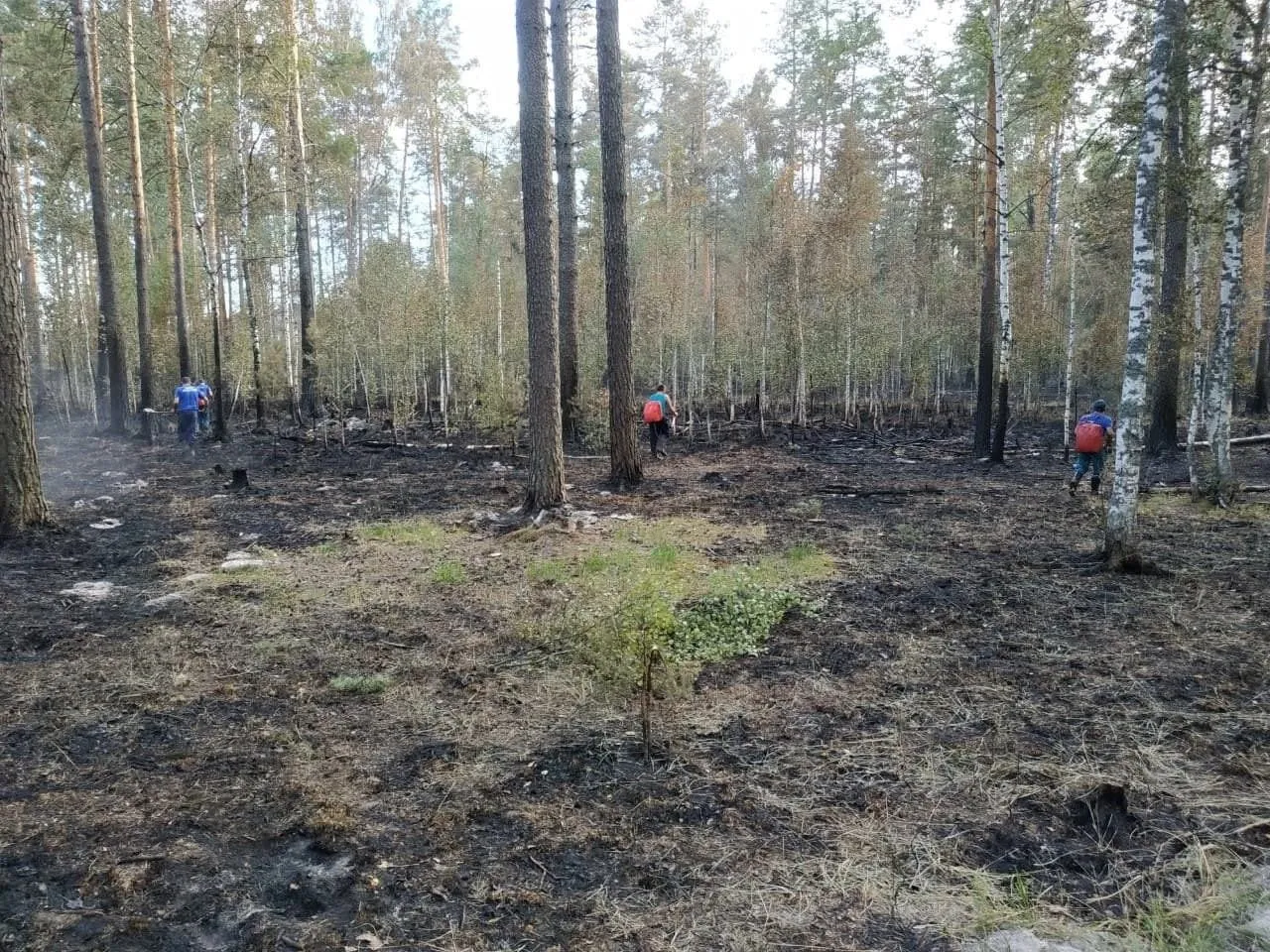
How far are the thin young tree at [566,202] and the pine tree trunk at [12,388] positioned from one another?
762 cm

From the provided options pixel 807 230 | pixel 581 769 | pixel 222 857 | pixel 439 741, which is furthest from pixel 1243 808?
pixel 807 230

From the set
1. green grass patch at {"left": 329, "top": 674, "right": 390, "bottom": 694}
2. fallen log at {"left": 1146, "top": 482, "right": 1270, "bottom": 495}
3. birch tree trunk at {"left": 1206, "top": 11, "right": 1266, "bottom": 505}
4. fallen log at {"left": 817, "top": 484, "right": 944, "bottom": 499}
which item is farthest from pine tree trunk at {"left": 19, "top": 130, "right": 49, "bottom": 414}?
birch tree trunk at {"left": 1206, "top": 11, "right": 1266, "bottom": 505}

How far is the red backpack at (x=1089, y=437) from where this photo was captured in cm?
1041

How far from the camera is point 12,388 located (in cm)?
762

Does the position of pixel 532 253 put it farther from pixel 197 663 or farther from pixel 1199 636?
pixel 1199 636

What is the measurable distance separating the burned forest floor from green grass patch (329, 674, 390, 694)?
0.12ft

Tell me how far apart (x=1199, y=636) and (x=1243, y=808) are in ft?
7.83

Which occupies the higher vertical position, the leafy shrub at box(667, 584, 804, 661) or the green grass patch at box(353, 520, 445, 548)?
the green grass patch at box(353, 520, 445, 548)

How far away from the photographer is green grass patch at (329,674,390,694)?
449 centimetres

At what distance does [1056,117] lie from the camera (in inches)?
573

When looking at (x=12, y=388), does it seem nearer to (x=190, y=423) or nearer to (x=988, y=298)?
(x=190, y=423)

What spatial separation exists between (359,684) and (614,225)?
8.45m

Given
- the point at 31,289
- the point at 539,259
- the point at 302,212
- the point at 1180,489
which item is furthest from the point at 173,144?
the point at 1180,489

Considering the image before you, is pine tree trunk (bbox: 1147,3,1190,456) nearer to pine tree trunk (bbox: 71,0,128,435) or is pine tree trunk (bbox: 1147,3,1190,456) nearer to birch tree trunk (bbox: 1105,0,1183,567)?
birch tree trunk (bbox: 1105,0,1183,567)
